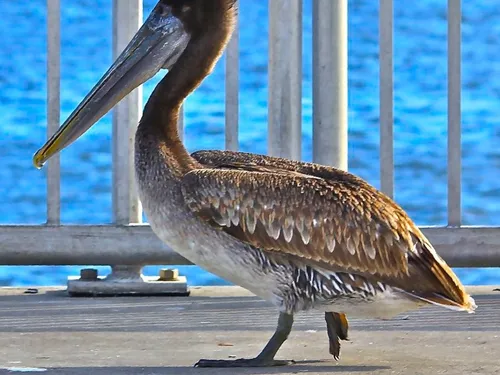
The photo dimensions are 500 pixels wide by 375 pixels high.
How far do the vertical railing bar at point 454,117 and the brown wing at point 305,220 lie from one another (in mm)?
1497

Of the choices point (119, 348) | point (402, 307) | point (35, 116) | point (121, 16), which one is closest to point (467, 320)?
point (402, 307)

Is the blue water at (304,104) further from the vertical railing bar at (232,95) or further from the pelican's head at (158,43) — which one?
the pelican's head at (158,43)

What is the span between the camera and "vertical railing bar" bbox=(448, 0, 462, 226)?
590 cm

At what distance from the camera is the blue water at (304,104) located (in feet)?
41.5

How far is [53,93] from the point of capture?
5.92m

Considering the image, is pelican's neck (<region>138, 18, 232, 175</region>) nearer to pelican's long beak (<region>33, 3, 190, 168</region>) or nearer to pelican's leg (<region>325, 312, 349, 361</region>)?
pelican's long beak (<region>33, 3, 190, 168</region>)

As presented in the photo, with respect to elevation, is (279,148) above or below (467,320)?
above

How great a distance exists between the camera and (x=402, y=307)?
443cm

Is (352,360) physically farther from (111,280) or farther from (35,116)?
(35,116)

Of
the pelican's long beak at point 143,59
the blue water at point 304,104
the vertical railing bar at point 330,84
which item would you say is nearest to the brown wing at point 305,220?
the pelican's long beak at point 143,59

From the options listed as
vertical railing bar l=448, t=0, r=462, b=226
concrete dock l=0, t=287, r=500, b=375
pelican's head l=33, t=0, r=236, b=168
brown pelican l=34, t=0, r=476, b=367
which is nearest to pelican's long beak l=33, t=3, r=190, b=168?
pelican's head l=33, t=0, r=236, b=168

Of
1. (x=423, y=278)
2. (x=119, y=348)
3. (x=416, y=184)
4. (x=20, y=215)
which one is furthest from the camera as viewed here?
(x=416, y=184)

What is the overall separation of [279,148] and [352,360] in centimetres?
158

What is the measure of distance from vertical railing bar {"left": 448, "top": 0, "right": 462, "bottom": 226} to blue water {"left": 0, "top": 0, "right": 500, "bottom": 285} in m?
5.50
